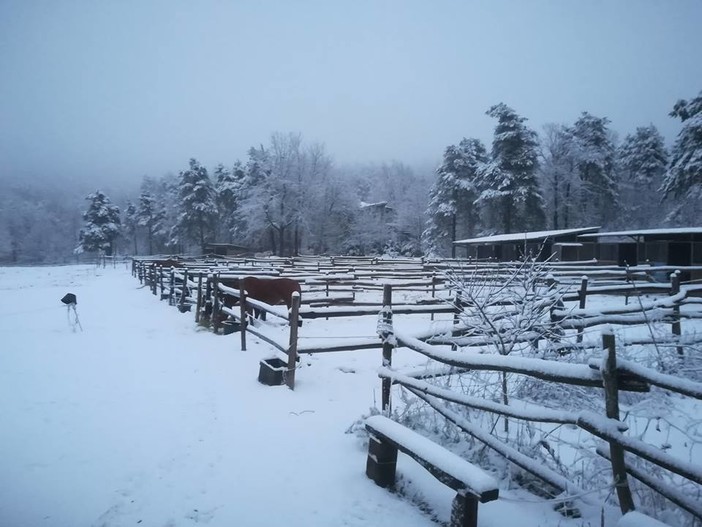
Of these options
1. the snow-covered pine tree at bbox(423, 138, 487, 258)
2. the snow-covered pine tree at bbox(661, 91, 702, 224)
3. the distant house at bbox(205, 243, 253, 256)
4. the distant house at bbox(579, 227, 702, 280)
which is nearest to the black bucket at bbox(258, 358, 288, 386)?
the distant house at bbox(579, 227, 702, 280)

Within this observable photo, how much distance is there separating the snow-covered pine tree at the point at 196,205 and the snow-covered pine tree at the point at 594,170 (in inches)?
1815

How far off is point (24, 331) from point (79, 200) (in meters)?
139

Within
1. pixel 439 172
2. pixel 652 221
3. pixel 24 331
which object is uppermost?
pixel 439 172

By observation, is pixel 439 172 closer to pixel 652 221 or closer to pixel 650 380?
pixel 652 221

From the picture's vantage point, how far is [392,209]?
59.8 meters

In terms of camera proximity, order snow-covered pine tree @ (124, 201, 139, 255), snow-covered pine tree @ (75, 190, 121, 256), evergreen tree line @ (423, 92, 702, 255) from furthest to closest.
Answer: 1. snow-covered pine tree @ (124, 201, 139, 255)
2. snow-covered pine tree @ (75, 190, 121, 256)
3. evergreen tree line @ (423, 92, 702, 255)

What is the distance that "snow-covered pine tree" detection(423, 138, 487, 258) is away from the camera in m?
44.3

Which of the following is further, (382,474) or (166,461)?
(166,461)

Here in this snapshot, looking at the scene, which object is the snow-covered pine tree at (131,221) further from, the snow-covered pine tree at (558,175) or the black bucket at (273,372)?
the black bucket at (273,372)

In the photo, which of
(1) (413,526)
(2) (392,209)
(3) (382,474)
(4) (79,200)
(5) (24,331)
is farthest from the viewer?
→ (4) (79,200)

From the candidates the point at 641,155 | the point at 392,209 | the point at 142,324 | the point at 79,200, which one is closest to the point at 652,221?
the point at 641,155

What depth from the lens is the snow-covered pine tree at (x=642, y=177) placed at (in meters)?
48.2

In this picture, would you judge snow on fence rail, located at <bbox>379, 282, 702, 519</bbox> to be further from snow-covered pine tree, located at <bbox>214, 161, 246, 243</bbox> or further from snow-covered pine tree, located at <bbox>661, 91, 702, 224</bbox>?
snow-covered pine tree, located at <bbox>214, 161, 246, 243</bbox>

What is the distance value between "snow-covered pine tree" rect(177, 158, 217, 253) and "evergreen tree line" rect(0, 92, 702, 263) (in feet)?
0.50
